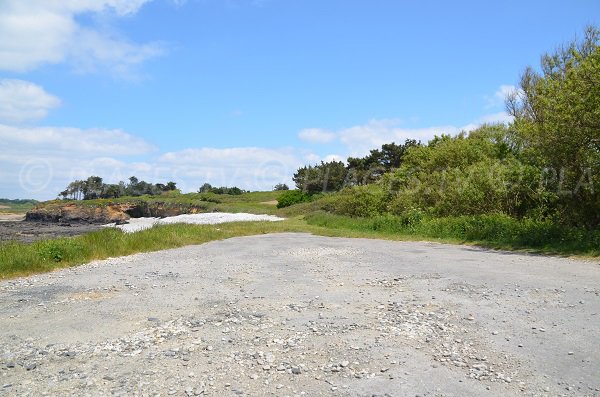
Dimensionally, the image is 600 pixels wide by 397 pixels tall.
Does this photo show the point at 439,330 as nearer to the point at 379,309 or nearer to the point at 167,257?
the point at 379,309

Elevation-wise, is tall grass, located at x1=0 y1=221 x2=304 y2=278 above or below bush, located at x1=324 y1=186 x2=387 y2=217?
below

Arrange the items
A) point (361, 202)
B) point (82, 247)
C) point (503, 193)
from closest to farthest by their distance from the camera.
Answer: point (82, 247) → point (503, 193) → point (361, 202)

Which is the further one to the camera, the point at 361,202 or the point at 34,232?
the point at 361,202

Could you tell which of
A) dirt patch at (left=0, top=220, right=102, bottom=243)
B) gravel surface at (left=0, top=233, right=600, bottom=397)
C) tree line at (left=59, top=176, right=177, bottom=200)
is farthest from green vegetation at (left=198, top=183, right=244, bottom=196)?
gravel surface at (left=0, top=233, right=600, bottom=397)

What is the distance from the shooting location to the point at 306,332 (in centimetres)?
706

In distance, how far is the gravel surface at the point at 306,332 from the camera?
5.31 metres

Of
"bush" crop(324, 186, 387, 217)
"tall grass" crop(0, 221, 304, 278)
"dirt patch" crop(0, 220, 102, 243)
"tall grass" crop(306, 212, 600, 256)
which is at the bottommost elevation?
"dirt patch" crop(0, 220, 102, 243)

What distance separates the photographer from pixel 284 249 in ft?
58.6

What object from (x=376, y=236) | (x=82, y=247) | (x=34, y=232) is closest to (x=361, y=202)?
(x=376, y=236)

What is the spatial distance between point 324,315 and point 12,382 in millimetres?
4460

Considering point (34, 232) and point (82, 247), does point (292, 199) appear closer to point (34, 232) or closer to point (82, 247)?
point (34, 232)

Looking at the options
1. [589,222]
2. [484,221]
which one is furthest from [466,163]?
[589,222]

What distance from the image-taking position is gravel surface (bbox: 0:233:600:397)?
5.31 meters

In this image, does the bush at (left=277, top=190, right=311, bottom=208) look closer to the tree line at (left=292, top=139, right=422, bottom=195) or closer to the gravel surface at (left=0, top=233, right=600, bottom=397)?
the tree line at (left=292, top=139, right=422, bottom=195)
